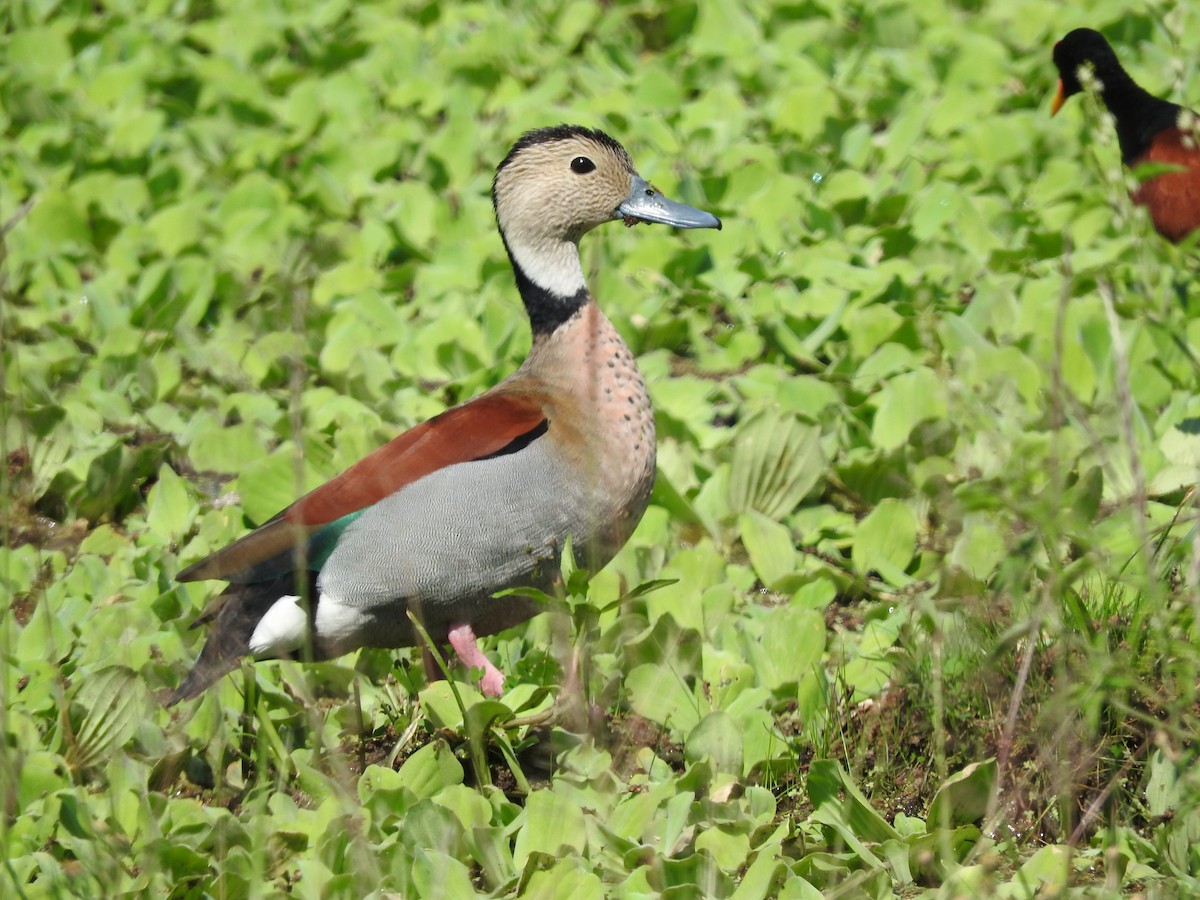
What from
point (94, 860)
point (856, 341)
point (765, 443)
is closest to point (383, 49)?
point (856, 341)

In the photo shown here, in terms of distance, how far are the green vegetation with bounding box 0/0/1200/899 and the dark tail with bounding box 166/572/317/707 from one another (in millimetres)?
68

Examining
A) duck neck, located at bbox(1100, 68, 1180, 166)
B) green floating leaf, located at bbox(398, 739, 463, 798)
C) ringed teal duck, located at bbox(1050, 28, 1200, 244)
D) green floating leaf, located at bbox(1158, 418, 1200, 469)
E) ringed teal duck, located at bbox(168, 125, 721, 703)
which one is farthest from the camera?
duck neck, located at bbox(1100, 68, 1180, 166)

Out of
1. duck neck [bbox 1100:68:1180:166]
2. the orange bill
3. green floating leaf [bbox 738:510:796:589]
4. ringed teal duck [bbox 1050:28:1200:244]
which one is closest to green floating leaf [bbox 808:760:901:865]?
green floating leaf [bbox 738:510:796:589]

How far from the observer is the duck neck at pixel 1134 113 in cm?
601

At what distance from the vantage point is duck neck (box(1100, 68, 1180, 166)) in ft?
19.7

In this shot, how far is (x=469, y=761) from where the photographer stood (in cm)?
367

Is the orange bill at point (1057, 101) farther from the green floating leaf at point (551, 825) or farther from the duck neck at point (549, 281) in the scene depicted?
the green floating leaf at point (551, 825)

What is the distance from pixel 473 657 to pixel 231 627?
0.61m

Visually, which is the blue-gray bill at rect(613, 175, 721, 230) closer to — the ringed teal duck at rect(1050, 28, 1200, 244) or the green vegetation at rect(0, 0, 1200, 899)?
the green vegetation at rect(0, 0, 1200, 899)

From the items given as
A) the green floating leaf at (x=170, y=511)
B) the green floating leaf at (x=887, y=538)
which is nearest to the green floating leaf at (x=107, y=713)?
the green floating leaf at (x=170, y=511)

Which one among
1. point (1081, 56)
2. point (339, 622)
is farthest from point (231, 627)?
point (1081, 56)

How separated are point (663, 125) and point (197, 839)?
15.0 feet

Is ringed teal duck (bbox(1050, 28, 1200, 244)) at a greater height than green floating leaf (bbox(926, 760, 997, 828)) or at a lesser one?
greater

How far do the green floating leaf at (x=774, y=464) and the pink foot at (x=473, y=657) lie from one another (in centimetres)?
114
